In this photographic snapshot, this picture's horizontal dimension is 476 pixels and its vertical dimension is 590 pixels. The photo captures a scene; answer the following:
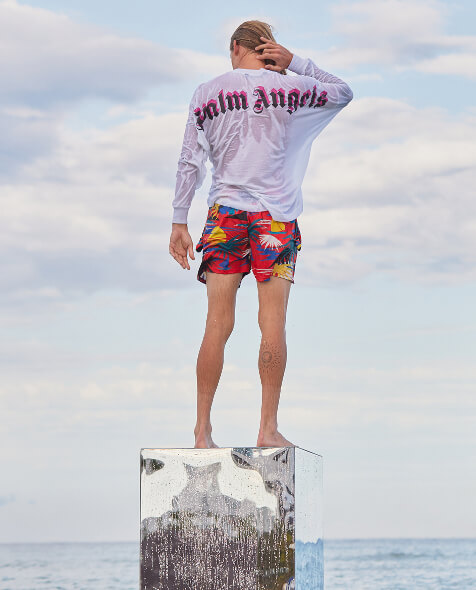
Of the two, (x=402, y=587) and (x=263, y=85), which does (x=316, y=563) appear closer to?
(x=263, y=85)

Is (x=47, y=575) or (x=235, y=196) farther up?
(x=235, y=196)

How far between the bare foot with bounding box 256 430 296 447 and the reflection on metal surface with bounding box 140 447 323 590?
39cm

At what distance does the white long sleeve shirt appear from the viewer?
17.0 ft

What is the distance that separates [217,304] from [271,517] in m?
1.29

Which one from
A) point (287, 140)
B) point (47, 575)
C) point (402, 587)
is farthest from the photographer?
point (47, 575)

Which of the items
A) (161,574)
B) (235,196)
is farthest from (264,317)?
(161,574)

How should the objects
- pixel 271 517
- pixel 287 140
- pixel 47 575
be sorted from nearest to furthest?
1. pixel 271 517
2. pixel 287 140
3. pixel 47 575

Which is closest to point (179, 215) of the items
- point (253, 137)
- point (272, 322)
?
point (253, 137)

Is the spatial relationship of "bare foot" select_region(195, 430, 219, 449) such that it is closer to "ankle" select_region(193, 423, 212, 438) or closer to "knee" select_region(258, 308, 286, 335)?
"ankle" select_region(193, 423, 212, 438)

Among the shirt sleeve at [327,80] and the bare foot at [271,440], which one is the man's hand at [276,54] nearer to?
the shirt sleeve at [327,80]

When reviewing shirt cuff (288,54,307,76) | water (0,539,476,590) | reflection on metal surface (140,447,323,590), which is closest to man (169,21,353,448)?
shirt cuff (288,54,307,76)

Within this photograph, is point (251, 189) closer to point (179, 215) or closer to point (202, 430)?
point (179, 215)

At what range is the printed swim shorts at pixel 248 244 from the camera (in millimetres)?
5066

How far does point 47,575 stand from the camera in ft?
103
